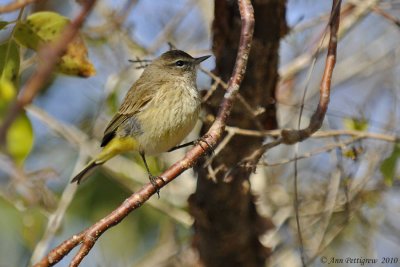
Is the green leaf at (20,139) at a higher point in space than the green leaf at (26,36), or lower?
lower

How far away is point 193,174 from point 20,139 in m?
3.02

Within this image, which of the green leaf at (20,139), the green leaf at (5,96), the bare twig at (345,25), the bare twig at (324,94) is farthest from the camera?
the bare twig at (345,25)

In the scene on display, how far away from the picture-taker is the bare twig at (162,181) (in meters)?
2.08

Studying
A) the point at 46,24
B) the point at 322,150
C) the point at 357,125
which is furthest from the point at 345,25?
the point at 46,24

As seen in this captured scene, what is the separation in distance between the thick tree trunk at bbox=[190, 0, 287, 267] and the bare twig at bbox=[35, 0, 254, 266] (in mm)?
1133

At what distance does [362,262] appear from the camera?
175 inches

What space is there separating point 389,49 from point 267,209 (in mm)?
1934

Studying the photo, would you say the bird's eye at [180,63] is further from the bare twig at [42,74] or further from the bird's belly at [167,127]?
the bare twig at [42,74]

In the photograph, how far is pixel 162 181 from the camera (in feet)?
7.32

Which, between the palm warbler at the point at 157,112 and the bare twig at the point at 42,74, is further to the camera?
the palm warbler at the point at 157,112

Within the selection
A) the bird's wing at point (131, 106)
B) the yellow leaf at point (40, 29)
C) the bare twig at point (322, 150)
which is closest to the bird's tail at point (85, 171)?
the bird's wing at point (131, 106)

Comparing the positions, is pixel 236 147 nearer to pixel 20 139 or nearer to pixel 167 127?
pixel 167 127

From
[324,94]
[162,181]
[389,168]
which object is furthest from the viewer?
[389,168]

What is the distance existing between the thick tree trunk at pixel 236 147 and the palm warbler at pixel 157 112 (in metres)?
0.21
